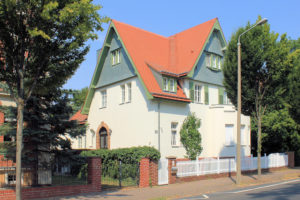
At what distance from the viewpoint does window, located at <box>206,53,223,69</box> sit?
27.4 meters

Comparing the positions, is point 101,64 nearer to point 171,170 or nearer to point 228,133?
point 228,133

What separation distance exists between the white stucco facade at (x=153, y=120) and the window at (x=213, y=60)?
1808mm

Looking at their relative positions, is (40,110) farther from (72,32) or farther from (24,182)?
(72,32)

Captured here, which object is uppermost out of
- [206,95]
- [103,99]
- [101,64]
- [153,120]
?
[101,64]

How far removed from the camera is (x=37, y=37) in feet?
34.9

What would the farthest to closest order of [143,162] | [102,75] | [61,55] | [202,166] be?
[102,75]
[202,166]
[143,162]
[61,55]

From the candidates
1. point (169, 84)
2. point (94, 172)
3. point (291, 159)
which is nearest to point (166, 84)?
point (169, 84)

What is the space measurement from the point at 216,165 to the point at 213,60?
389 inches

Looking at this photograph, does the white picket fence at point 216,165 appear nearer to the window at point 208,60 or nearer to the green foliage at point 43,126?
the green foliage at point 43,126

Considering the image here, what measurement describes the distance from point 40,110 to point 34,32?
5767mm

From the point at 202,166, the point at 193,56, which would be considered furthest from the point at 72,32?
→ the point at 193,56

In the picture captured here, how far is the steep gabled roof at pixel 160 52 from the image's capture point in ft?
78.0

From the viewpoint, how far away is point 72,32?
429 inches

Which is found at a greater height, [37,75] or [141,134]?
[37,75]
